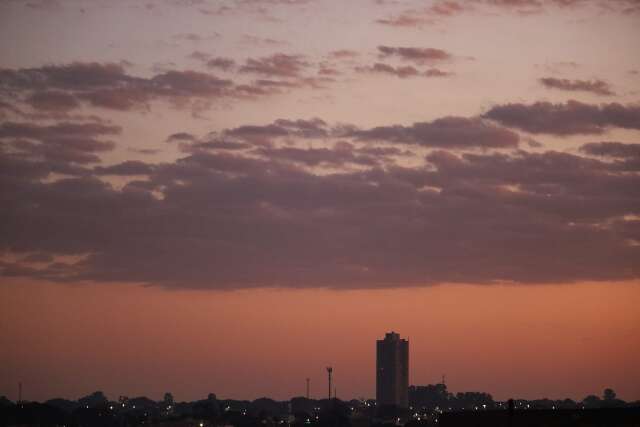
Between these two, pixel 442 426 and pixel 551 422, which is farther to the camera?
pixel 442 426

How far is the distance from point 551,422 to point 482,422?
13304 mm

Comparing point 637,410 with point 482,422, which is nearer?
point 637,410

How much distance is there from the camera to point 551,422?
115 meters

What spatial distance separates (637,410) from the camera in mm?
108250

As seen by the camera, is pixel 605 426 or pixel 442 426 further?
pixel 442 426

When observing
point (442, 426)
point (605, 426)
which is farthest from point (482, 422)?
point (605, 426)

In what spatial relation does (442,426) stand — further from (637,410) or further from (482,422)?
(637,410)

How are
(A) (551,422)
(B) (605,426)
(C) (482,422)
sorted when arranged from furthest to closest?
(C) (482,422) < (A) (551,422) < (B) (605,426)

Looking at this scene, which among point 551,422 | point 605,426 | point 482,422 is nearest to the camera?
point 605,426

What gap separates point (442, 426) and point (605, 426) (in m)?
27.2

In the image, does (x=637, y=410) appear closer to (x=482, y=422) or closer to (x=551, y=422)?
(x=551, y=422)

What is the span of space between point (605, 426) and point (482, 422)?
21.3 meters

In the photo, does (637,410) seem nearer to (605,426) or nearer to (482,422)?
(605,426)

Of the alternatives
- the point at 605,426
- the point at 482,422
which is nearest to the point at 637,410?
the point at 605,426
